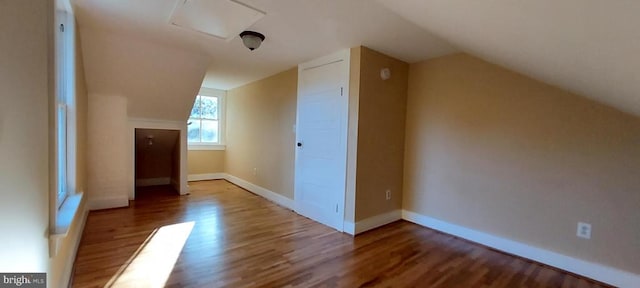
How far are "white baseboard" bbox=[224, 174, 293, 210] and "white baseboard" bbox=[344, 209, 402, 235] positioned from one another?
115 centimetres

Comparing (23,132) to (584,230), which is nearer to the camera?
(23,132)

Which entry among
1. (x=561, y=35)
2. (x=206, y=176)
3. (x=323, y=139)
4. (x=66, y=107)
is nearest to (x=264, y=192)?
(x=323, y=139)

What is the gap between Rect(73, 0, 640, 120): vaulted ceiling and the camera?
3.64 feet

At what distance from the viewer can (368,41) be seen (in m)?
2.64

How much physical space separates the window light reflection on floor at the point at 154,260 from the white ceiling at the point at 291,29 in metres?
2.02

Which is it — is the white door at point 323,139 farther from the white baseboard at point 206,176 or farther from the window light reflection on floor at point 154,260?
the white baseboard at point 206,176

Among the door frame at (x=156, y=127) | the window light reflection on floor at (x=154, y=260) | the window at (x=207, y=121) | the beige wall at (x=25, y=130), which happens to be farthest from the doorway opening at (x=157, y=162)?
the beige wall at (x=25, y=130)

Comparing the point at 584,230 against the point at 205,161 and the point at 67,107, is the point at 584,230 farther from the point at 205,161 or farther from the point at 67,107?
the point at 205,161

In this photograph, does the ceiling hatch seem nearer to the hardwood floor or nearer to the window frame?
the window frame

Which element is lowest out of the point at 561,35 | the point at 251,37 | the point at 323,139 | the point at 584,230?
the point at 584,230

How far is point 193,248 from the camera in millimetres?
2385

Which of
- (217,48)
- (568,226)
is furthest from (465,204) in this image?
(217,48)

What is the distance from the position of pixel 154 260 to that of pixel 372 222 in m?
2.15

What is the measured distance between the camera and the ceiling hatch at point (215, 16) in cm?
197
